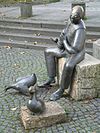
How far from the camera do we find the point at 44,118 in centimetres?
458

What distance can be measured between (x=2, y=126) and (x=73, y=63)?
1.56 meters

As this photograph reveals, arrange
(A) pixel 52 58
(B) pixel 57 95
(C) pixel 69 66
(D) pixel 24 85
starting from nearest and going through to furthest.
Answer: (C) pixel 69 66 → (B) pixel 57 95 → (D) pixel 24 85 → (A) pixel 52 58

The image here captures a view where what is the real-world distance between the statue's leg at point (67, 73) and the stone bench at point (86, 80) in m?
0.07

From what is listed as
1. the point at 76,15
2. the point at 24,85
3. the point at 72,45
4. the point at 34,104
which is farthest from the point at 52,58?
the point at 34,104

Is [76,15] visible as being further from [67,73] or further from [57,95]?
[57,95]

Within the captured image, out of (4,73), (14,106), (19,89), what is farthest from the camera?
(4,73)

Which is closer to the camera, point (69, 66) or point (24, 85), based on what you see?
point (69, 66)

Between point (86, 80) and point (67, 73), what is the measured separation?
13.1 inches

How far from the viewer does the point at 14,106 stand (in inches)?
209

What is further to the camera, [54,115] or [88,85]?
[88,85]

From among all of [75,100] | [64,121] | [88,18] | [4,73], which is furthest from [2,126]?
[88,18]

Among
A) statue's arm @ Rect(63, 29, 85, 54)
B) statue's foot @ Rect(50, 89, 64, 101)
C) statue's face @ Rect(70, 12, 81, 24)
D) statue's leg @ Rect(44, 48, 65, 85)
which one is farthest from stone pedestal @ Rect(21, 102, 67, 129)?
statue's face @ Rect(70, 12, 81, 24)

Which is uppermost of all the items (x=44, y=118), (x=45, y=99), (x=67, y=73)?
(x=67, y=73)

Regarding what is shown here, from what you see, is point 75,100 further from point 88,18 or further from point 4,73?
point 88,18
